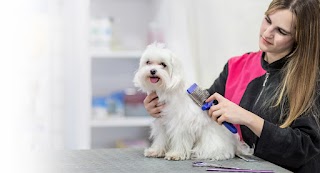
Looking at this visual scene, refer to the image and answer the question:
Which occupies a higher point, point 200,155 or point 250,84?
point 250,84

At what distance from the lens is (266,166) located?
42.6 inches

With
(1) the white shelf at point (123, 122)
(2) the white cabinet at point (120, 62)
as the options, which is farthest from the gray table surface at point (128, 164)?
(2) the white cabinet at point (120, 62)

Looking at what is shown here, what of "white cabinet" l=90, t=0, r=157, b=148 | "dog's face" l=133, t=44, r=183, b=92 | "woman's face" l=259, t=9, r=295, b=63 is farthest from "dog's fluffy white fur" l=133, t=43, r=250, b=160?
"white cabinet" l=90, t=0, r=157, b=148

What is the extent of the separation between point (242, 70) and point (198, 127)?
404 millimetres

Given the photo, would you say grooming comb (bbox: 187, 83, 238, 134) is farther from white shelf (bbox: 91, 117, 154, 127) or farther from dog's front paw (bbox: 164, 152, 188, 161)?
white shelf (bbox: 91, 117, 154, 127)

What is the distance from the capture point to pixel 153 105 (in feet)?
3.94

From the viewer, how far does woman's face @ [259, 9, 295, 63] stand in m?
1.26

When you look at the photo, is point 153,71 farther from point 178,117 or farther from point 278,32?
point 278,32

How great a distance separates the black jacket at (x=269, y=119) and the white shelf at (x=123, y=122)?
136cm

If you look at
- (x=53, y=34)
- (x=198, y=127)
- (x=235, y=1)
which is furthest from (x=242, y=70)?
(x=53, y=34)

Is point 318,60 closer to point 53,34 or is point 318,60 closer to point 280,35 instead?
point 280,35

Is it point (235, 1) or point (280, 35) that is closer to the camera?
point (280, 35)

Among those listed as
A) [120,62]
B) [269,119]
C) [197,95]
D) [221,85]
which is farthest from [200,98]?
[120,62]

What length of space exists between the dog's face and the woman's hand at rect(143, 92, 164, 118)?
35 mm
